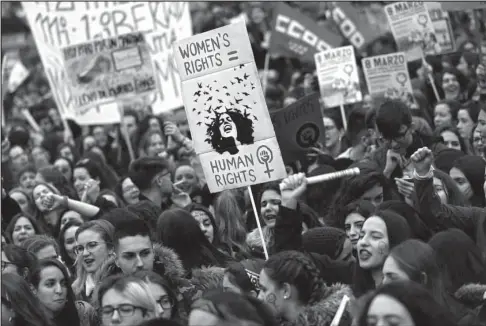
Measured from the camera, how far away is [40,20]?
14.5 m

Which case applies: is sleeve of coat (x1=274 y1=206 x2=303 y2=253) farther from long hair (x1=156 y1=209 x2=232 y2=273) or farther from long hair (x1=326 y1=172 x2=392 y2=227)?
long hair (x1=326 y1=172 x2=392 y2=227)

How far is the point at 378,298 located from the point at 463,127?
5626mm

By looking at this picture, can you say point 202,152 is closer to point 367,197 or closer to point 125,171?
point 367,197

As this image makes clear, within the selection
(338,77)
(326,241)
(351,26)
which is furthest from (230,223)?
(351,26)

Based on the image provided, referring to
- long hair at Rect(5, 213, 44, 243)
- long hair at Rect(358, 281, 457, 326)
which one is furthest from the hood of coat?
long hair at Rect(5, 213, 44, 243)

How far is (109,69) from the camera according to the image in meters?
12.7

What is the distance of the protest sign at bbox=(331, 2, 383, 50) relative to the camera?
15.4 metres

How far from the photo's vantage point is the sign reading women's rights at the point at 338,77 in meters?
12.5

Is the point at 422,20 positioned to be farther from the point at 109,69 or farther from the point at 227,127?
the point at 227,127

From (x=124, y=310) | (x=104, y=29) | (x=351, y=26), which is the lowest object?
(x=124, y=310)

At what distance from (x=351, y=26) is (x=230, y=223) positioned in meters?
7.65

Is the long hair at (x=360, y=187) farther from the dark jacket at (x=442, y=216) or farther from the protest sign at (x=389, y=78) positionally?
the protest sign at (x=389, y=78)

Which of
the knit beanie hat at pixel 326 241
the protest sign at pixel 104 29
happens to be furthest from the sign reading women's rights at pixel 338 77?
the knit beanie hat at pixel 326 241

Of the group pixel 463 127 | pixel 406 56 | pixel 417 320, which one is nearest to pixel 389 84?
Result: pixel 406 56
